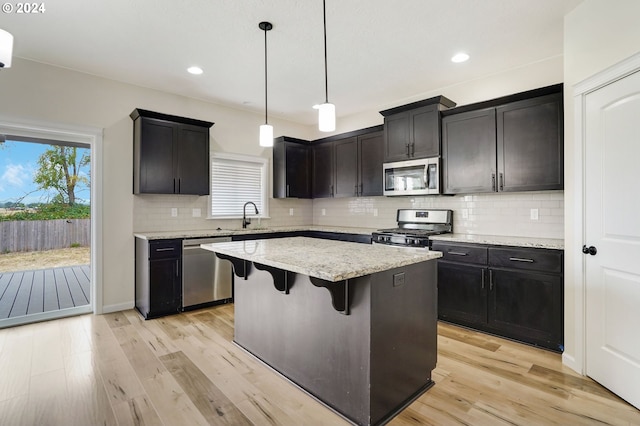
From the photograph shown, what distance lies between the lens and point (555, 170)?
9.83ft

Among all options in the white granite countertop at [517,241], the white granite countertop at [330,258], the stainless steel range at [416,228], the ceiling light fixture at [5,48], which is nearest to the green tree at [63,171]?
the ceiling light fixture at [5,48]

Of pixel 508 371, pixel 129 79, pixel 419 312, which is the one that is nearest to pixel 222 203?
pixel 129 79

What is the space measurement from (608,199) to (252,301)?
107 inches

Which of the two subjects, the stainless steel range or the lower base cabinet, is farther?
the stainless steel range

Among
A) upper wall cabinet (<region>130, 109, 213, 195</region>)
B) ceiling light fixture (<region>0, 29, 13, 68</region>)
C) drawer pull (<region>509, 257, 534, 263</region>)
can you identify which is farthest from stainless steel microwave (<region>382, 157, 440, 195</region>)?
ceiling light fixture (<region>0, 29, 13, 68</region>)

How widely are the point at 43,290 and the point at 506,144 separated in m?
5.53

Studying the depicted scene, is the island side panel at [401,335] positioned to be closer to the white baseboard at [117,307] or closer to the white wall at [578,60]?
the white wall at [578,60]

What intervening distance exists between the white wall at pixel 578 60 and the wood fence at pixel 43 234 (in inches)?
193

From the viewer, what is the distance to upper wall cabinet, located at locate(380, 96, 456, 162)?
381cm

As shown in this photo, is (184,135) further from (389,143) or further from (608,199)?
(608,199)

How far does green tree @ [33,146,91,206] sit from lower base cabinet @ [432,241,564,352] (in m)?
4.22

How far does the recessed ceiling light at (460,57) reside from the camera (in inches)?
128

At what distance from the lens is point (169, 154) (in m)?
4.06

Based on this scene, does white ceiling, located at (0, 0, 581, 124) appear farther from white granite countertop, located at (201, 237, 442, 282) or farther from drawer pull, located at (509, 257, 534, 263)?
drawer pull, located at (509, 257, 534, 263)
